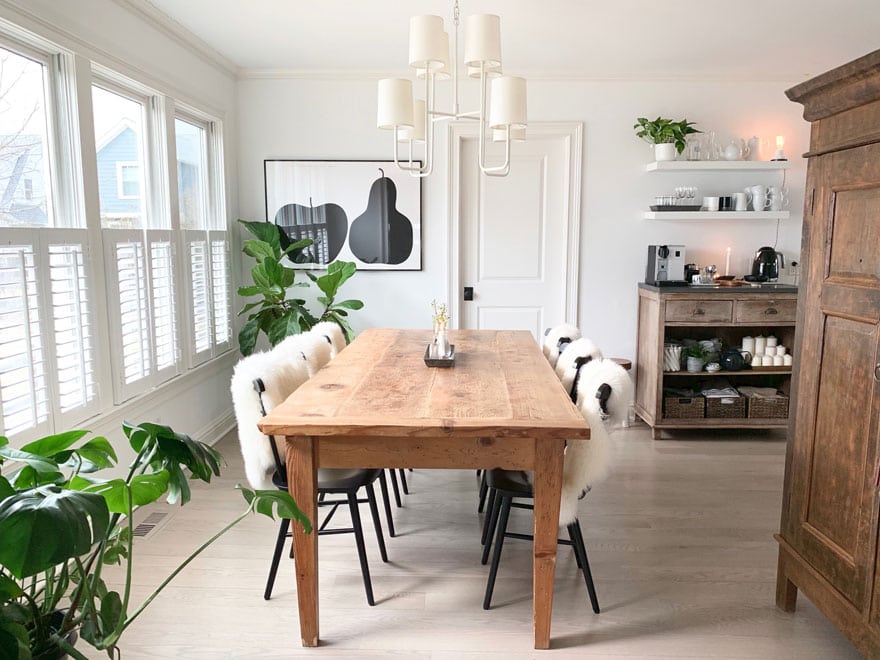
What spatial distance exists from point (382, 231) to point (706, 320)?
2.36 meters

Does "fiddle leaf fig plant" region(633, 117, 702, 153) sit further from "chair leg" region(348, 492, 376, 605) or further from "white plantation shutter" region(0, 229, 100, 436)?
"white plantation shutter" region(0, 229, 100, 436)

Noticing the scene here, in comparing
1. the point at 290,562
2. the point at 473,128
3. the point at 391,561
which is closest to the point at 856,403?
the point at 391,561

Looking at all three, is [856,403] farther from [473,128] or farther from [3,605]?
[473,128]

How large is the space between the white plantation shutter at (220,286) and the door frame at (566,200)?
1.60 m

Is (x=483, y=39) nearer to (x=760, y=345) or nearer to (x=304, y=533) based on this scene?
(x=304, y=533)

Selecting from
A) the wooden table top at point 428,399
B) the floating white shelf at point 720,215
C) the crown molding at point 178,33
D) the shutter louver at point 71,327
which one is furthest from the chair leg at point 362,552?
the floating white shelf at point 720,215

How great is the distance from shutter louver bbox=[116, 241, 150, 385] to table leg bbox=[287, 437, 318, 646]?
155 centimetres

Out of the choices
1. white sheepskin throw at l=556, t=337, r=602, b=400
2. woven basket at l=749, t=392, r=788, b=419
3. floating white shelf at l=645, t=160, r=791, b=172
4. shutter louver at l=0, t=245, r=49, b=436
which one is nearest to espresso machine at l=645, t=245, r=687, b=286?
floating white shelf at l=645, t=160, r=791, b=172

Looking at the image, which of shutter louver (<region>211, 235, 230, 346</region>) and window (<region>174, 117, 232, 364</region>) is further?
shutter louver (<region>211, 235, 230, 346</region>)

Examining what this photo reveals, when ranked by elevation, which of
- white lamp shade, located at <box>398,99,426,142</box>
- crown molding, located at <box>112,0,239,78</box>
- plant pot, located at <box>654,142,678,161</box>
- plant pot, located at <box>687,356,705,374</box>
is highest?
crown molding, located at <box>112,0,239,78</box>

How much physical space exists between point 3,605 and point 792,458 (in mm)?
2336

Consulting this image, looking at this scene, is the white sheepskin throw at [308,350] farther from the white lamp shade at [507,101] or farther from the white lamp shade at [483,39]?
the white lamp shade at [483,39]

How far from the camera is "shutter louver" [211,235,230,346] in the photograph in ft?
14.5

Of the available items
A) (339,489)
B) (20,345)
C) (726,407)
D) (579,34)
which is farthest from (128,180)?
(726,407)
